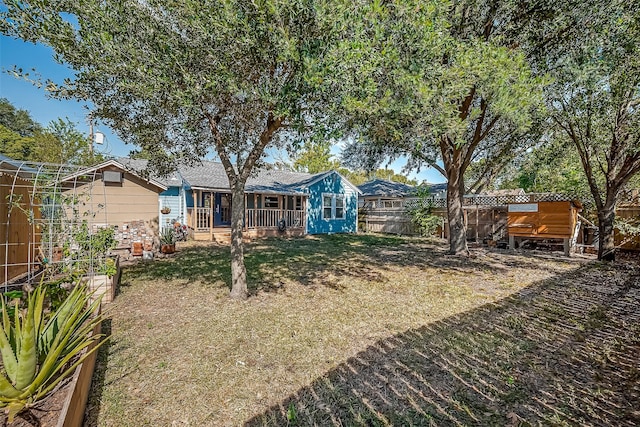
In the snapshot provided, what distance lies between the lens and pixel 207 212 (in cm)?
1537

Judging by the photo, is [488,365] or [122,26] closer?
[488,365]

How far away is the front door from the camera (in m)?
18.0

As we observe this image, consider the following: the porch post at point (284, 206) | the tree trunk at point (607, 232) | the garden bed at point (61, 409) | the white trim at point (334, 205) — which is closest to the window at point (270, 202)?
the porch post at point (284, 206)

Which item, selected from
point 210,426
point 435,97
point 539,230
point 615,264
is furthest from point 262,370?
point 539,230

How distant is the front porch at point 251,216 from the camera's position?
14602mm

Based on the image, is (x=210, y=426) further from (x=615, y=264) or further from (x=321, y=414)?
(x=615, y=264)

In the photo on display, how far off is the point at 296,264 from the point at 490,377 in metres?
6.28

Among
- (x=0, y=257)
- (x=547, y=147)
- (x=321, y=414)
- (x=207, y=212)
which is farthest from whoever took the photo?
(x=207, y=212)

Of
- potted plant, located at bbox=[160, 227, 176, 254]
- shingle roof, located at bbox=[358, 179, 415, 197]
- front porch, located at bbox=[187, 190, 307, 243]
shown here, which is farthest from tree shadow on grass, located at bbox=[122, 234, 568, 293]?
shingle roof, located at bbox=[358, 179, 415, 197]

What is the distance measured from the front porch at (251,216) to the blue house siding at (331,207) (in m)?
0.63

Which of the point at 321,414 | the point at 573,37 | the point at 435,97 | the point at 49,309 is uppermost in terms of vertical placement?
the point at 573,37

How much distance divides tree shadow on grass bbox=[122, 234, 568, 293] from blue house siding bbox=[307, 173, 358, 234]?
242 inches

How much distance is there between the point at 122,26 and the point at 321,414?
5.38 m

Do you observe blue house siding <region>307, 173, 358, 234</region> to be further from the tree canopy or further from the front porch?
the tree canopy
